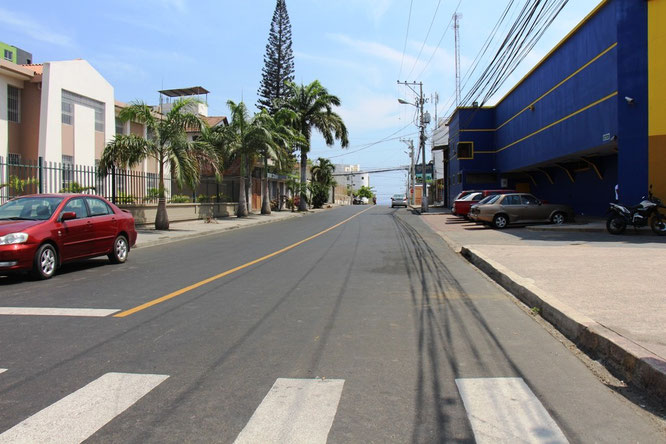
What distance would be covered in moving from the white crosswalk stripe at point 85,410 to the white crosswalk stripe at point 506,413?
2.55 m

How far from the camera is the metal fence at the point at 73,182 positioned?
1651 centimetres

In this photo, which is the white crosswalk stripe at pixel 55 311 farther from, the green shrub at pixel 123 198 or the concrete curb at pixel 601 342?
the green shrub at pixel 123 198

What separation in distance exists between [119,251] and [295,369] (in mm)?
8071

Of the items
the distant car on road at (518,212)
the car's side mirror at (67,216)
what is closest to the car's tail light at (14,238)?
the car's side mirror at (67,216)

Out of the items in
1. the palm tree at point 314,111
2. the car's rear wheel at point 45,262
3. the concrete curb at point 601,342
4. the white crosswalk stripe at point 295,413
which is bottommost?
the white crosswalk stripe at point 295,413

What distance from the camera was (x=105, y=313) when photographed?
646 centimetres

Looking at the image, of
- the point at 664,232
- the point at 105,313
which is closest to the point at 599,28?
the point at 664,232

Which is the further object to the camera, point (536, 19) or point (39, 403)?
point (536, 19)

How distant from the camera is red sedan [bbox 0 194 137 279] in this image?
8.42 metres

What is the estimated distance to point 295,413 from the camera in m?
3.59

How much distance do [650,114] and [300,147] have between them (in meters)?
27.2

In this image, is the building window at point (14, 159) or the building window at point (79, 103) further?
the building window at point (79, 103)

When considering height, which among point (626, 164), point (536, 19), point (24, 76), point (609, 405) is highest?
point (24, 76)

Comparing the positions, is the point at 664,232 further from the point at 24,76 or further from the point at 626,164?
the point at 24,76
